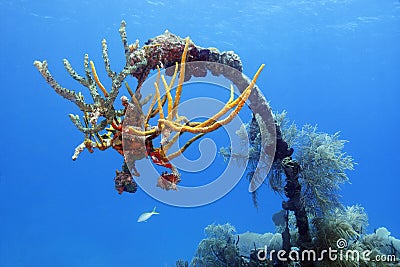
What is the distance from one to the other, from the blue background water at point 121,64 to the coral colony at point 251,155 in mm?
17244

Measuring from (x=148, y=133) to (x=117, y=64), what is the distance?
45.1 metres

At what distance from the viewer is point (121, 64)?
47.1m

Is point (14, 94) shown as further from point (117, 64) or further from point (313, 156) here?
point (313, 156)

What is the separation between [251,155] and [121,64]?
44.2m

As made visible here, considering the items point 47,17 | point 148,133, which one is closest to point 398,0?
point 148,133


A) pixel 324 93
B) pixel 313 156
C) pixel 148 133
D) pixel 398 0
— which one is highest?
pixel 324 93

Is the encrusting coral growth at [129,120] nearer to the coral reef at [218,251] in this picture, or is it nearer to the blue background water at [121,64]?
the coral reef at [218,251]

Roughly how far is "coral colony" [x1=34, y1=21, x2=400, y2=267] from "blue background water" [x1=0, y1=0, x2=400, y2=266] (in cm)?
1724

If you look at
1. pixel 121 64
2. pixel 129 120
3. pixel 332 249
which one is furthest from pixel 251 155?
pixel 121 64

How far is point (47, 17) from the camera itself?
95.5 ft

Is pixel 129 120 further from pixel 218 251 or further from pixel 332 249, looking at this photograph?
pixel 218 251

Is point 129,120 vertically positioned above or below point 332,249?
above

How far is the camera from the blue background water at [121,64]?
2645cm

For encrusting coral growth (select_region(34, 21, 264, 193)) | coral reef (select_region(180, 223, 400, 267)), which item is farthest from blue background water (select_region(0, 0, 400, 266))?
encrusting coral growth (select_region(34, 21, 264, 193))
